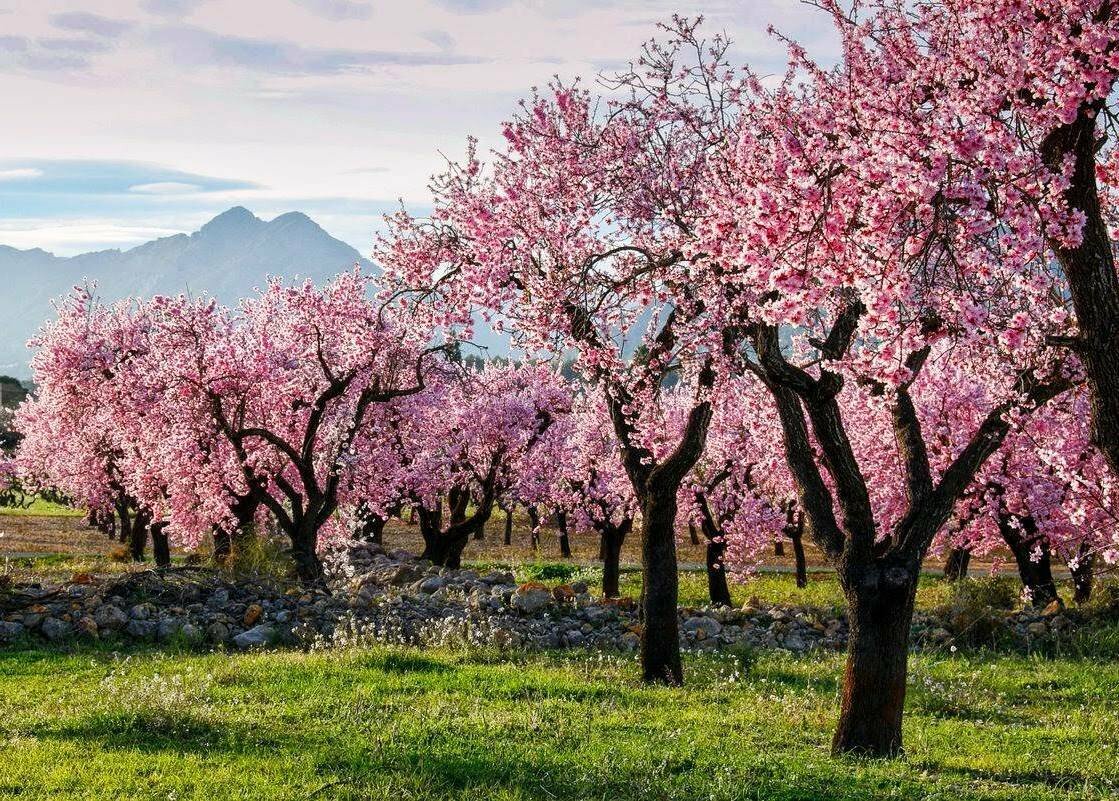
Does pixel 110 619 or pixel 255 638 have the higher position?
pixel 110 619

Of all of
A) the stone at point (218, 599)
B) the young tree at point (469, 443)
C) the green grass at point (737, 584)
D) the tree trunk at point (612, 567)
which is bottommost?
the green grass at point (737, 584)

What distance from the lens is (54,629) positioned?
1764 centimetres

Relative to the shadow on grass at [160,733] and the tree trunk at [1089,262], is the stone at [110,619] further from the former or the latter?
the tree trunk at [1089,262]

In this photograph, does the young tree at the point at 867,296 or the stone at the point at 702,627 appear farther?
the stone at the point at 702,627

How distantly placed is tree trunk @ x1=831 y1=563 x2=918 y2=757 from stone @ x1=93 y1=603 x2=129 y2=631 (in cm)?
1333

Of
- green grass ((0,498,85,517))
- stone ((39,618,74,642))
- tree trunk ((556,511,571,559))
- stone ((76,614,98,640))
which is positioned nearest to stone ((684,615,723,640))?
stone ((76,614,98,640))

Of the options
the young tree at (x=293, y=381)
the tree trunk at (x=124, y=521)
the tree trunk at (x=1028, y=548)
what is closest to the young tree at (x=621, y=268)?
the young tree at (x=293, y=381)

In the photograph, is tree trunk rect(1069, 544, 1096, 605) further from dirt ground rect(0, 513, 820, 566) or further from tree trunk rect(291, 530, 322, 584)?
dirt ground rect(0, 513, 820, 566)

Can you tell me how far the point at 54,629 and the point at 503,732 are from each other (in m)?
11.2

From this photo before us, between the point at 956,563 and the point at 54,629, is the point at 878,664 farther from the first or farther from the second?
the point at 956,563

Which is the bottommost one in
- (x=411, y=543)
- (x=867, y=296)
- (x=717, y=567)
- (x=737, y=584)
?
(x=737, y=584)

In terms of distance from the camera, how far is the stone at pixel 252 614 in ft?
62.1

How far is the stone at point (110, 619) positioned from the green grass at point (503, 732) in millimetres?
2085

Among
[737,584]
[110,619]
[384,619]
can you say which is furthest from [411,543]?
[110,619]
